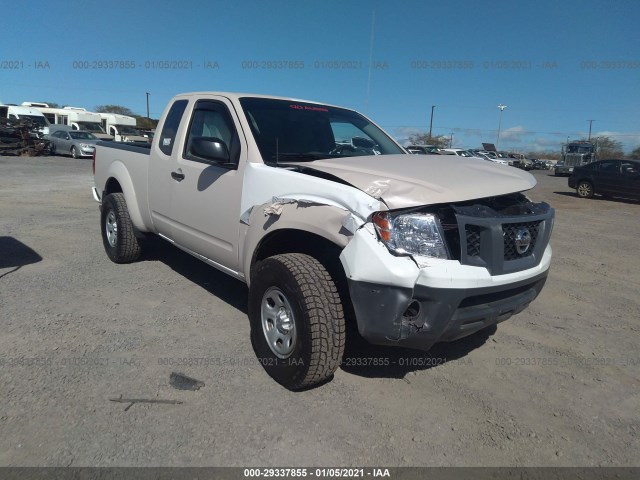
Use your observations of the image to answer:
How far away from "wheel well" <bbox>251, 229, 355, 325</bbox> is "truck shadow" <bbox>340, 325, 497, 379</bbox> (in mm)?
432

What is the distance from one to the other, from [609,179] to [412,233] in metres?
18.0

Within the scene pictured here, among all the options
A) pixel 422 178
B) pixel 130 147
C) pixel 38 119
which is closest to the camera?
pixel 422 178

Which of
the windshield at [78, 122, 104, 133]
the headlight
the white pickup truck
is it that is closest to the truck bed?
the white pickup truck

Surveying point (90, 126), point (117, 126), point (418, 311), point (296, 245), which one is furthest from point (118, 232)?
point (117, 126)

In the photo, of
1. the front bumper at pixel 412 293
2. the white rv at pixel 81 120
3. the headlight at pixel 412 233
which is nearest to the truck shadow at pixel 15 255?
the front bumper at pixel 412 293

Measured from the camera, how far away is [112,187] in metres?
5.80

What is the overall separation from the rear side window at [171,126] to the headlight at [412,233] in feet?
8.87

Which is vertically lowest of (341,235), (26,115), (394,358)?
(394,358)

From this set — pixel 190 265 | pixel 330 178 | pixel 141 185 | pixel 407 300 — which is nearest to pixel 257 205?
pixel 330 178

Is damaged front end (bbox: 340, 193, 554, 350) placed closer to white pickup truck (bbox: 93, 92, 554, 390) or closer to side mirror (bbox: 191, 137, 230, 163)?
white pickup truck (bbox: 93, 92, 554, 390)

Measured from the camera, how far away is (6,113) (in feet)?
96.8

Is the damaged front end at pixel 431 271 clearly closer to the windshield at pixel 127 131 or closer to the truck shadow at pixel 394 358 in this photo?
the truck shadow at pixel 394 358

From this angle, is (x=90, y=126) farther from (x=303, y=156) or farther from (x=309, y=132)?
(x=303, y=156)

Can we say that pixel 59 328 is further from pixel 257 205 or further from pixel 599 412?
pixel 599 412
